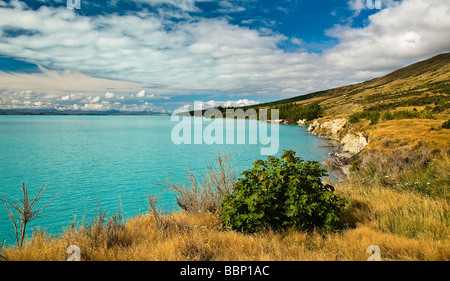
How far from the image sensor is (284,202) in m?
6.20

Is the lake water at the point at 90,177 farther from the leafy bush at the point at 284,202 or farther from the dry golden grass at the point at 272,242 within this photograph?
the dry golden grass at the point at 272,242

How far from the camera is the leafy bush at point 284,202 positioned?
5.96m

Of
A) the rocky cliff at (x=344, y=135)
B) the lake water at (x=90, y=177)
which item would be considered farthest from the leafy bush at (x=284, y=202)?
the rocky cliff at (x=344, y=135)

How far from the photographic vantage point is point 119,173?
2495 centimetres

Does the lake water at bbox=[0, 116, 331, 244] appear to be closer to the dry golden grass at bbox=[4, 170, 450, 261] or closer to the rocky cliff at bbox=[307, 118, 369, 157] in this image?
the dry golden grass at bbox=[4, 170, 450, 261]

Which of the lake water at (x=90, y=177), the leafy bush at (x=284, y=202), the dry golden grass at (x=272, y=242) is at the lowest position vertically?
the lake water at (x=90, y=177)

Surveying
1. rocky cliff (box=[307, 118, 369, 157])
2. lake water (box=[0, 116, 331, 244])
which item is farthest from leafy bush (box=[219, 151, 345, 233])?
rocky cliff (box=[307, 118, 369, 157])

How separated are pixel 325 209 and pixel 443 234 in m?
2.41

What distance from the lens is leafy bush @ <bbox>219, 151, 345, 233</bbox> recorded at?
5.96m

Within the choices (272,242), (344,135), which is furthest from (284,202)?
(344,135)

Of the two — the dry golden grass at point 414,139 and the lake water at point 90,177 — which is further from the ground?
the dry golden grass at point 414,139

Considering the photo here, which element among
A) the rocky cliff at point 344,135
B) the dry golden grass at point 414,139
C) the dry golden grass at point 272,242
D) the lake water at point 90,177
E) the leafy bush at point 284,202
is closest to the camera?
the dry golden grass at point 272,242

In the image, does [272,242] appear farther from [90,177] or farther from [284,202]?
[90,177]
